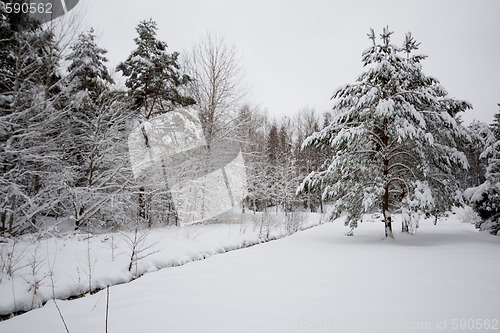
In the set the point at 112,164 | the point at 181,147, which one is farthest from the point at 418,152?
the point at 112,164

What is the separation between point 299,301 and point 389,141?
29.4 ft

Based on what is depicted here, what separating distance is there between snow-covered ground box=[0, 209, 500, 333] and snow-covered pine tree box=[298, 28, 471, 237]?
12.6ft

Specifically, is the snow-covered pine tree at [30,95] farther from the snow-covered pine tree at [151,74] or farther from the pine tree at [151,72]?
the pine tree at [151,72]

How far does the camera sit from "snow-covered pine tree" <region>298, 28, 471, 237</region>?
8477mm

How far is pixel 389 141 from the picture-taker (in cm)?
1023

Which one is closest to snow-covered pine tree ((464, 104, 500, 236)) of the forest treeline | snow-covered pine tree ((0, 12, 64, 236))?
the forest treeline

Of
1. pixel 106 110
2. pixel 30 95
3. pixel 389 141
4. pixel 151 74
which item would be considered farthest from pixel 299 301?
pixel 151 74

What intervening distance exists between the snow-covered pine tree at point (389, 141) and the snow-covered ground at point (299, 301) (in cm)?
385

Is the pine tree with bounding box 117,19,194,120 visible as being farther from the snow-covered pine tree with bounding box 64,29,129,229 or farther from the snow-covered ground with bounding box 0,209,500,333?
the snow-covered ground with bounding box 0,209,500,333

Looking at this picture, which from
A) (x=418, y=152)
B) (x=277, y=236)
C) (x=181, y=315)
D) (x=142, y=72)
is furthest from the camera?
(x=142, y=72)

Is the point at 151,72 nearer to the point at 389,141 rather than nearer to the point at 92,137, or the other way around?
the point at 92,137

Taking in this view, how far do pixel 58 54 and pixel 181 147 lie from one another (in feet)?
19.4

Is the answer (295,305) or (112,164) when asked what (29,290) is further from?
(112,164)

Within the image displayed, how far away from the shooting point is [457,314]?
110 inches
